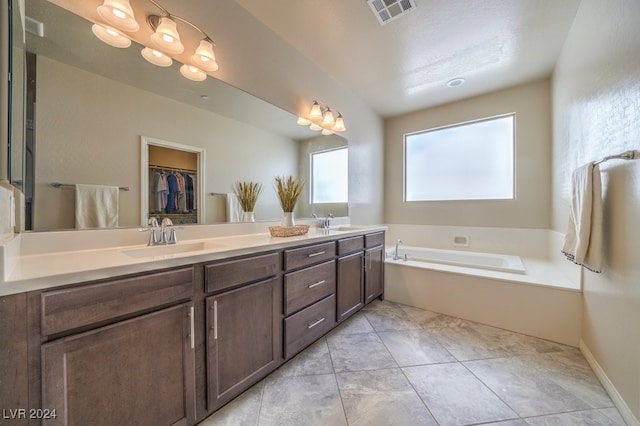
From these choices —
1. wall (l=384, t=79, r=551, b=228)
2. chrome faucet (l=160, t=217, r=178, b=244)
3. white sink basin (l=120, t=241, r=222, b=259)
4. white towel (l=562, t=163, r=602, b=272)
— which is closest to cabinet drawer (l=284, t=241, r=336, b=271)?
white sink basin (l=120, t=241, r=222, b=259)

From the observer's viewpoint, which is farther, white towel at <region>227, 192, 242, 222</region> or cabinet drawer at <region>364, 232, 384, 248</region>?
cabinet drawer at <region>364, 232, 384, 248</region>

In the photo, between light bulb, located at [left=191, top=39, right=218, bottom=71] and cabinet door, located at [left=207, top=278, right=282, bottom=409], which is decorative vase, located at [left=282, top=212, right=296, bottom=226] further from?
light bulb, located at [left=191, top=39, right=218, bottom=71]

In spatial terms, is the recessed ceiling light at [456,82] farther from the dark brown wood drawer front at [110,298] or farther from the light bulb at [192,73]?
the dark brown wood drawer front at [110,298]

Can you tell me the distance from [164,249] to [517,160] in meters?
3.67

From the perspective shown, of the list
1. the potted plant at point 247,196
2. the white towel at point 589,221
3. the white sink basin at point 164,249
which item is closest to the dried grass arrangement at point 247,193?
the potted plant at point 247,196

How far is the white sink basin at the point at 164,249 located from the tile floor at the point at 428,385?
85 centimetres

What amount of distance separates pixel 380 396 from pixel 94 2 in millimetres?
2494

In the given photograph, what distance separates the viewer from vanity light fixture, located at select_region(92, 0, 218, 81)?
3.95ft

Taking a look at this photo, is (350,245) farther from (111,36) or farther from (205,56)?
(111,36)

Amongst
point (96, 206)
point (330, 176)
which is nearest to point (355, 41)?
point (330, 176)

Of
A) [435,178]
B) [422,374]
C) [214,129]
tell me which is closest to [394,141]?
[435,178]

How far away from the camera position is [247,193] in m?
1.89

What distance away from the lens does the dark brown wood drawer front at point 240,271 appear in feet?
3.73

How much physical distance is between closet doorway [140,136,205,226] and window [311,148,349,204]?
1.15 metres
